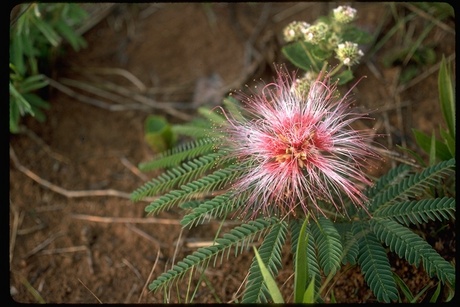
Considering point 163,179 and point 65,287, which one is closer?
point 163,179

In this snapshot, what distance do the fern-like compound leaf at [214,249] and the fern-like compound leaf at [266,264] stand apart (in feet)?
0.18

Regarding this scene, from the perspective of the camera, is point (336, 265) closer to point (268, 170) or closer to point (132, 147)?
point (268, 170)

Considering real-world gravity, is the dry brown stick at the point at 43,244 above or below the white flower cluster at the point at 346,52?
below

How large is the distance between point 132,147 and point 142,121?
215 millimetres

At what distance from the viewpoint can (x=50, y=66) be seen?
11.9 feet

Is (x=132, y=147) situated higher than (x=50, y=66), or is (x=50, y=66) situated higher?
(x=50, y=66)

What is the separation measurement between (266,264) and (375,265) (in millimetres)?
412

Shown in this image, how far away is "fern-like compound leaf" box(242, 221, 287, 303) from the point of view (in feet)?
6.53

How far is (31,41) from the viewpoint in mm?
3172

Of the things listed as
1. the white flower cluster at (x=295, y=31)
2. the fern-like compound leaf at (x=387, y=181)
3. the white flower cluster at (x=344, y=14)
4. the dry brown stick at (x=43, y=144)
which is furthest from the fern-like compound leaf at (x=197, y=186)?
the dry brown stick at (x=43, y=144)

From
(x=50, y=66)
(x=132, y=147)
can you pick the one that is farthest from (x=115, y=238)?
(x=50, y=66)

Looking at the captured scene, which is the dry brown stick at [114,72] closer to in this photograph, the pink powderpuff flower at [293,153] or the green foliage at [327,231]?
the green foliage at [327,231]

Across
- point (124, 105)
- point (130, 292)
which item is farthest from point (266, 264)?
point (124, 105)

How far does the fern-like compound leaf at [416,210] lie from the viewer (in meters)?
2.17
